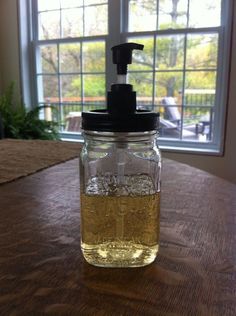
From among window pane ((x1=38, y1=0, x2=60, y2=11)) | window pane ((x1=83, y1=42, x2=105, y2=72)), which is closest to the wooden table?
window pane ((x1=83, y1=42, x2=105, y2=72))

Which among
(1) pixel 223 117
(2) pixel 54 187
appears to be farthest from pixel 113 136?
(1) pixel 223 117

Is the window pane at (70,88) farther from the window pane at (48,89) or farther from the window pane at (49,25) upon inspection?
the window pane at (49,25)

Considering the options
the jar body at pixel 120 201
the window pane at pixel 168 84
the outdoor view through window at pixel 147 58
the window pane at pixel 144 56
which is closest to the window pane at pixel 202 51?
the outdoor view through window at pixel 147 58

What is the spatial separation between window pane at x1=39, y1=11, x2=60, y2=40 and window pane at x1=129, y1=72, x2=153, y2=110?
942 mm

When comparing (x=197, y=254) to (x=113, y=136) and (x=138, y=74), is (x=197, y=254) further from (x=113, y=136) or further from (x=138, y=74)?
(x=138, y=74)

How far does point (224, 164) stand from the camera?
8.22ft

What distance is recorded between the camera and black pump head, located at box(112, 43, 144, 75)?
407 mm

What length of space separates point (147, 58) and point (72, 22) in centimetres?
85

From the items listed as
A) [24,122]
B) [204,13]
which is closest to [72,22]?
[24,122]

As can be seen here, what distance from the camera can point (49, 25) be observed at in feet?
10.2

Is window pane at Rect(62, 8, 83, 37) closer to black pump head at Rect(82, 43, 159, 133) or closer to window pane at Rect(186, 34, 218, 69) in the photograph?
window pane at Rect(186, 34, 218, 69)

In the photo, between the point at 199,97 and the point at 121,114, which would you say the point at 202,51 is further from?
the point at 121,114

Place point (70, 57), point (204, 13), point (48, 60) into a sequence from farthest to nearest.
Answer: point (48, 60), point (70, 57), point (204, 13)

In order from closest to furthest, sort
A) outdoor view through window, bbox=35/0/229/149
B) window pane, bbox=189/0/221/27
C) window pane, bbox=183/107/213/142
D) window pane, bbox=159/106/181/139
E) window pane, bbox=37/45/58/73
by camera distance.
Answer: window pane, bbox=189/0/221/27
outdoor view through window, bbox=35/0/229/149
window pane, bbox=183/107/213/142
window pane, bbox=159/106/181/139
window pane, bbox=37/45/58/73
